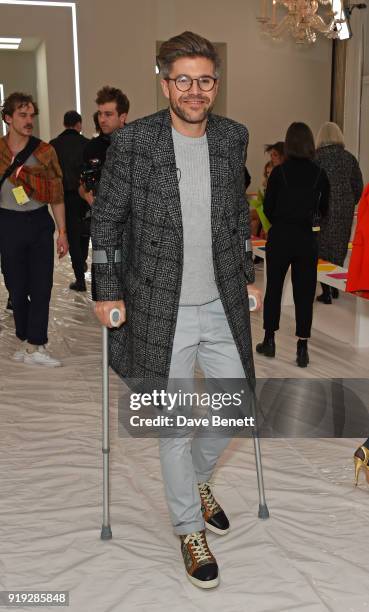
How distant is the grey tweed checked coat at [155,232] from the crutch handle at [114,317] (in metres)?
0.05

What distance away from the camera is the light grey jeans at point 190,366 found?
7.79ft

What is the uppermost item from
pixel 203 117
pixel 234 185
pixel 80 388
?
pixel 203 117

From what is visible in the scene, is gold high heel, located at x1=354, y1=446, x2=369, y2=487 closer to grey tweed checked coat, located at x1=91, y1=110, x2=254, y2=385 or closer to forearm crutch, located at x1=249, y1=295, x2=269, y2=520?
forearm crutch, located at x1=249, y1=295, x2=269, y2=520

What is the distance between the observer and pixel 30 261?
15.3ft

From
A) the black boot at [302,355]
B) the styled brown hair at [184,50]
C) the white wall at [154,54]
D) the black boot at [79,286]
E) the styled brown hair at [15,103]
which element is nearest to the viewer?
the styled brown hair at [184,50]

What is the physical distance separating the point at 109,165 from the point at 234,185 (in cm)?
40

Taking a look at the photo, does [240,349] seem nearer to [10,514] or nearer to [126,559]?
[126,559]

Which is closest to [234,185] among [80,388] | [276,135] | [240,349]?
[240,349]

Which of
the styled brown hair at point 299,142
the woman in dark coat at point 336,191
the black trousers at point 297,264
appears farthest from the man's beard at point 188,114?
the woman in dark coat at point 336,191

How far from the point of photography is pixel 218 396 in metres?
2.57

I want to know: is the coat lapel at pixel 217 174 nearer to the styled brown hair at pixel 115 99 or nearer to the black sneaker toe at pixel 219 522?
the black sneaker toe at pixel 219 522

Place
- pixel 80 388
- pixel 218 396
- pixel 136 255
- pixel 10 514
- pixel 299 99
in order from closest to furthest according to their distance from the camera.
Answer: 1. pixel 136 255
2. pixel 218 396
3. pixel 10 514
4. pixel 80 388
5. pixel 299 99

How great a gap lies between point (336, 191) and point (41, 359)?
279 centimetres

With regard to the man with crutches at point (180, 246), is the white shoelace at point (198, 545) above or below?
below
